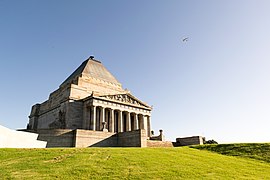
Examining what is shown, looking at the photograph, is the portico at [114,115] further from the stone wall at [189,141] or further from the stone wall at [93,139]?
the stone wall at [189,141]

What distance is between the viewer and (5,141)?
23438 millimetres

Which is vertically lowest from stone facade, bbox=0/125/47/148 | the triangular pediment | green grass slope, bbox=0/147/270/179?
green grass slope, bbox=0/147/270/179

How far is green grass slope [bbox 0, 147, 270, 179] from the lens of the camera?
13289mm

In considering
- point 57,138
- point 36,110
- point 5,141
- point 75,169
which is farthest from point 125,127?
point 75,169

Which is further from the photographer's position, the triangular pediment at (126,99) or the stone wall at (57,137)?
the triangular pediment at (126,99)

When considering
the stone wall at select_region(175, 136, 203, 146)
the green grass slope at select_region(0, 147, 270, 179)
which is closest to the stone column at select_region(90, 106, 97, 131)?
the stone wall at select_region(175, 136, 203, 146)

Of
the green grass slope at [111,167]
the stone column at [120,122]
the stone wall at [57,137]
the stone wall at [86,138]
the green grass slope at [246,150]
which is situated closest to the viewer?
the green grass slope at [111,167]

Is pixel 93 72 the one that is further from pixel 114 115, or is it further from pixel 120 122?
pixel 120 122

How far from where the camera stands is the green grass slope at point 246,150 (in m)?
22.3

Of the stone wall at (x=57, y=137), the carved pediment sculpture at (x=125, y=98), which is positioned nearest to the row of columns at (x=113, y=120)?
the carved pediment sculpture at (x=125, y=98)

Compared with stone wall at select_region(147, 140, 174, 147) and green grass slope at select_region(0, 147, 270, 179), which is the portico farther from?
green grass slope at select_region(0, 147, 270, 179)

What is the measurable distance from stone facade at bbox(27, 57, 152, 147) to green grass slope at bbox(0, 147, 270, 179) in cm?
2309

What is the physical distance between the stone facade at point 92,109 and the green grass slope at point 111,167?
2309 cm

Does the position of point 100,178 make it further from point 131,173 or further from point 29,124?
point 29,124
